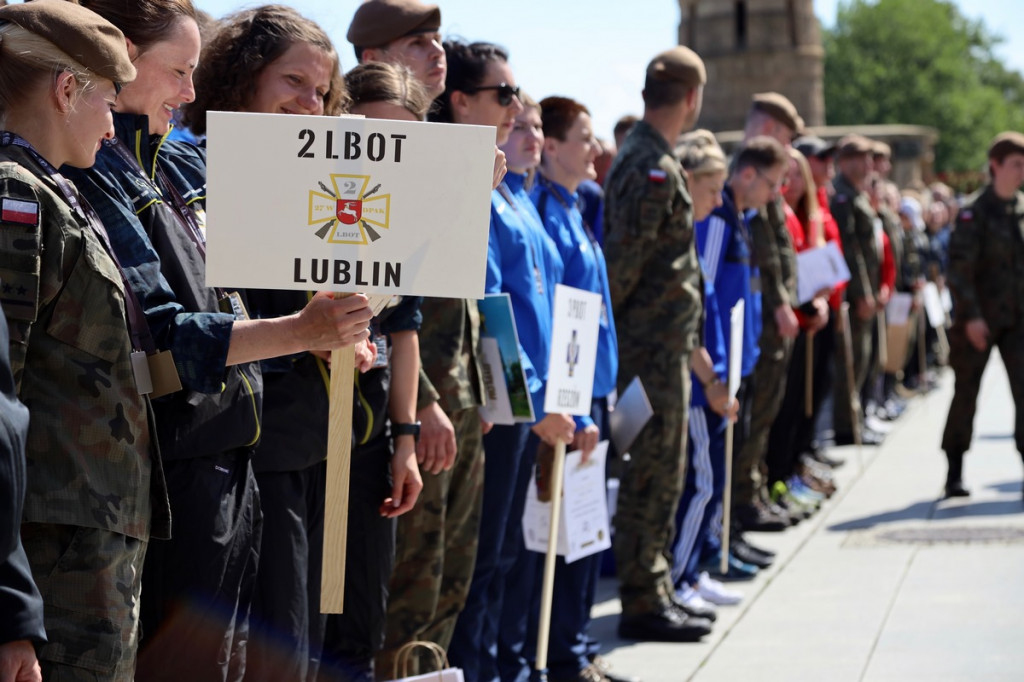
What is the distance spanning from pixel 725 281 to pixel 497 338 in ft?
9.19

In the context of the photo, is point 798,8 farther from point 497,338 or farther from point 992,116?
point 992,116

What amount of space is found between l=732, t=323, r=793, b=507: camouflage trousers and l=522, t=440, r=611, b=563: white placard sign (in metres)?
3.20

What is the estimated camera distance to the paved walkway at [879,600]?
19.0 feet

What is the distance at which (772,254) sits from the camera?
862 cm

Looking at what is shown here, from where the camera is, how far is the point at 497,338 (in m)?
4.69

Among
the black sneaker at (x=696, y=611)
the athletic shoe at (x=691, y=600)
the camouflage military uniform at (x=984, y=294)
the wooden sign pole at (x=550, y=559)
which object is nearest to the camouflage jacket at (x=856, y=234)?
the camouflage military uniform at (x=984, y=294)

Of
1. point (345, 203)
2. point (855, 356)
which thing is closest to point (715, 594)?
point (345, 203)

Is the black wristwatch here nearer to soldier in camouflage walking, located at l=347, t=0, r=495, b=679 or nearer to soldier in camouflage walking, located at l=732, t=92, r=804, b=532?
soldier in camouflage walking, located at l=347, t=0, r=495, b=679

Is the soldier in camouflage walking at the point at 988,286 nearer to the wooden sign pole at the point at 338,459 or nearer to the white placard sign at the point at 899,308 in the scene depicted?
the white placard sign at the point at 899,308

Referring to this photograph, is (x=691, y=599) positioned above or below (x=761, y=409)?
below

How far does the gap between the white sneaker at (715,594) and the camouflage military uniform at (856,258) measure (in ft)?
15.3

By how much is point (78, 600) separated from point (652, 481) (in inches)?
153

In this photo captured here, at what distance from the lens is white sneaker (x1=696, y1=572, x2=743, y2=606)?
693 cm

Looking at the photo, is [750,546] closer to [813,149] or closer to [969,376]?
[969,376]
